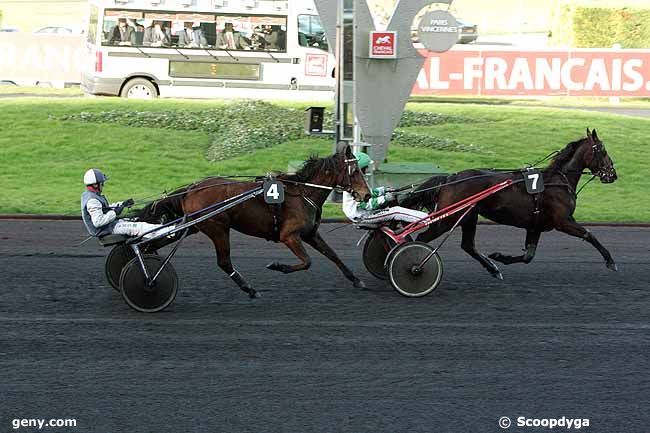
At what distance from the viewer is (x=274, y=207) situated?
8.88 m

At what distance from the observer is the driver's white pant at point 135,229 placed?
8508 millimetres

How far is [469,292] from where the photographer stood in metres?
9.52

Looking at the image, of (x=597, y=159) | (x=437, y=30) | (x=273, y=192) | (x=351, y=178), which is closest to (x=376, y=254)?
(x=351, y=178)

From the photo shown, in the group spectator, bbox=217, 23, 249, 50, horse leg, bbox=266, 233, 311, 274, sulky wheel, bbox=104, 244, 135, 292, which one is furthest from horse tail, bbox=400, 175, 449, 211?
spectator, bbox=217, 23, 249, 50

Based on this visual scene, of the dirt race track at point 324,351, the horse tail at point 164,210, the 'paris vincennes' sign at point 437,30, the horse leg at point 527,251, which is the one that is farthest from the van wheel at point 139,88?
the horse leg at point 527,251

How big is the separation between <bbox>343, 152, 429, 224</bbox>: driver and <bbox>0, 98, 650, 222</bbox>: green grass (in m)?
4.91

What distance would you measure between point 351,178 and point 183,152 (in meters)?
9.82

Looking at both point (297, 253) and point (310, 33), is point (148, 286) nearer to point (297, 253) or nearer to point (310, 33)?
point (297, 253)

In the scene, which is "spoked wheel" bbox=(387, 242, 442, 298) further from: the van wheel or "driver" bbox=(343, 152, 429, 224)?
the van wheel

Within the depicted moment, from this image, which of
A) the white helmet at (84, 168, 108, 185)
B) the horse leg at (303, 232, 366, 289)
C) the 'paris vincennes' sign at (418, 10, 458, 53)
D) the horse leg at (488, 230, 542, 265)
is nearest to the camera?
the white helmet at (84, 168, 108, 185)

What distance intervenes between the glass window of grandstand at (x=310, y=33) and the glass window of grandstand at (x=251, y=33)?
366 mm

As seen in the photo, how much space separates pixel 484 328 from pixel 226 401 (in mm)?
2652

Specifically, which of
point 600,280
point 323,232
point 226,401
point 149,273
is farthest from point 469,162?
point 226,401

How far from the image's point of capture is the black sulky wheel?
8.37 m
